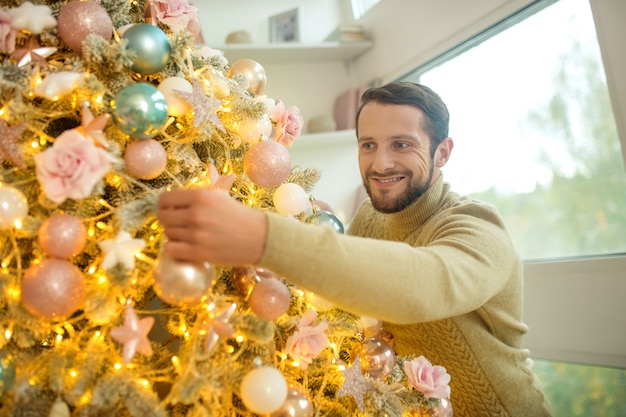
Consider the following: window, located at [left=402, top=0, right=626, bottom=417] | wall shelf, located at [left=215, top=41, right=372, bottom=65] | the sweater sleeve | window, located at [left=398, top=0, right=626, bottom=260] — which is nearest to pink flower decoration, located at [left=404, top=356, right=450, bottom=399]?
the sweater sleeve

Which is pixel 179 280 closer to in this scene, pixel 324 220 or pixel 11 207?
pixel 11 207

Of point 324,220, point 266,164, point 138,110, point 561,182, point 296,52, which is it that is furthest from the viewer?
point 296,52

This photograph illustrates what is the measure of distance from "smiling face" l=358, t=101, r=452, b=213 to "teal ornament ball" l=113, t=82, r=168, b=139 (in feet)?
2.04

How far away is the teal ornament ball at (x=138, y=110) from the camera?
749mm

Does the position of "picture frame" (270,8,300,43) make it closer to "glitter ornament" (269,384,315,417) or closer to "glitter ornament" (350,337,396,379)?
"glitter ornament" (350,337,396,379)

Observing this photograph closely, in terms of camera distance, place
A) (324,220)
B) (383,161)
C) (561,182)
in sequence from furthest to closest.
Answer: (561,182) < (383,161) < (324,220)

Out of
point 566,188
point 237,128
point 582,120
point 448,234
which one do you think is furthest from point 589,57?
point 237,128

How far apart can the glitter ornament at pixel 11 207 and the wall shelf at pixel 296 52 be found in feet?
5.67

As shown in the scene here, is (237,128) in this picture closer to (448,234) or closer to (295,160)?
(448,234)

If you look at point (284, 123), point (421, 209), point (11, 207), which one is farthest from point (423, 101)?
point (11, 207)

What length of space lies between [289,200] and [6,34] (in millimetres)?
567

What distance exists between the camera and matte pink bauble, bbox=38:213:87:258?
70 cm

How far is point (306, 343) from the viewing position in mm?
810

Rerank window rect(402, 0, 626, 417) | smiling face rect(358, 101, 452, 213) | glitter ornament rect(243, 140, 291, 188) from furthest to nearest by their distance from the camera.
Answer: window rect(402, 0, 626, 417), smiling face rect(358, 101, 452, 213), glitter ornament rect(243, 140, 291, 188)
